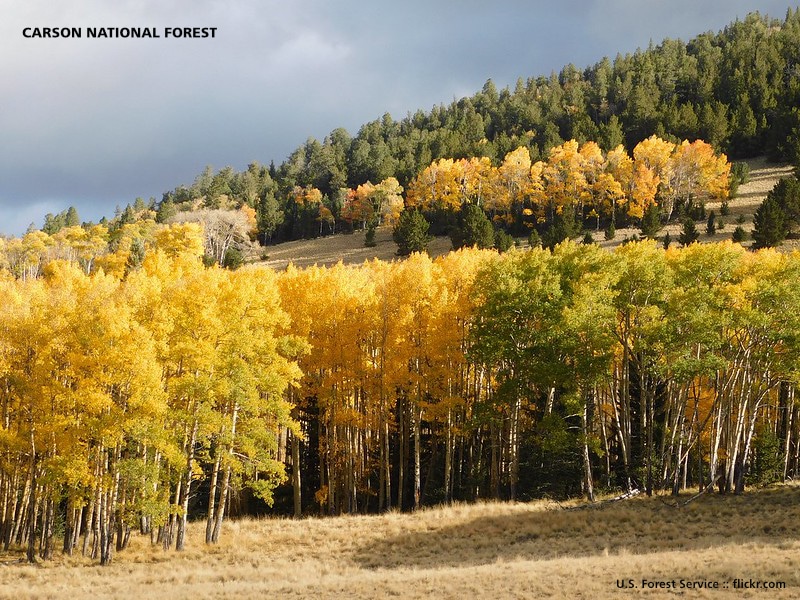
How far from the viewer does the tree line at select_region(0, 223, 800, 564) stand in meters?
22.8

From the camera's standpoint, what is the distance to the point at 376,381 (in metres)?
31.4

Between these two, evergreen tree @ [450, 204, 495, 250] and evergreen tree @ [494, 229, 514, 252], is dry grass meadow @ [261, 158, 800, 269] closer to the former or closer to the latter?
evergreen tree @ [450, 204, 495, 250]

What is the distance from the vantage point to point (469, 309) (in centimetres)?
3067

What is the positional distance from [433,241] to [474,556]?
6505 centimetres

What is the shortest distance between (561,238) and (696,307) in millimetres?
44620

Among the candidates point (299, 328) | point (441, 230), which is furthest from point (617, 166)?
point (299, 328)

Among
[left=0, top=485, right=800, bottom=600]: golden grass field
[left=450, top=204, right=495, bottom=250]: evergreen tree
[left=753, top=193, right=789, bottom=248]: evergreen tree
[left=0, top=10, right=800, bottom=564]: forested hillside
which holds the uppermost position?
[left=450, top=204, right=495, bottom=250]: evergreen tree

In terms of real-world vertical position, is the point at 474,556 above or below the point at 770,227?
below

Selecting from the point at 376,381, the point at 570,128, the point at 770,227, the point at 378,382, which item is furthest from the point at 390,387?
the point at 570,128

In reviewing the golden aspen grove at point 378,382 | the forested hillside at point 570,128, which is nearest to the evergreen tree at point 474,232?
the forested hillside at point 570,128

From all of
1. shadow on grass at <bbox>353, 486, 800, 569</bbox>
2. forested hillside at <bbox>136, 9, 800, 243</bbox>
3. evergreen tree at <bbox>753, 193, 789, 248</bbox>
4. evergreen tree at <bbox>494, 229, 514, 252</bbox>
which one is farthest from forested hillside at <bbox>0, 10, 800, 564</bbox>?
forested hillside at <bbox>136, 9, 800, 243</bbox>

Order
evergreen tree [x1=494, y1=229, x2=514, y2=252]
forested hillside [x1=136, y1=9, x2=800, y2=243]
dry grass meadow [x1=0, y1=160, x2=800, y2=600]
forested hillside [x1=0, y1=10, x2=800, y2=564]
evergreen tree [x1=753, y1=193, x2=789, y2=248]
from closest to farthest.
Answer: dry grass meadow [x1=0, y1=160, x2=800, y2=600], forested hillside [x1=0, y1=10, x2=800, y2=564], evergreen tree [x1=753, y1=193, x2=789, y2=248], evergreen tree [x1=494, y1=229, x2=514, y2=252], forested hillside [x1=136, y1=9, x2=800, y2=243]

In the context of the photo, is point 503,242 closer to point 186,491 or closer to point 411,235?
point 411,235

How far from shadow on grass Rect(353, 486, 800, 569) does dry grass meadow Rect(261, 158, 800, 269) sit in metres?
47.6
